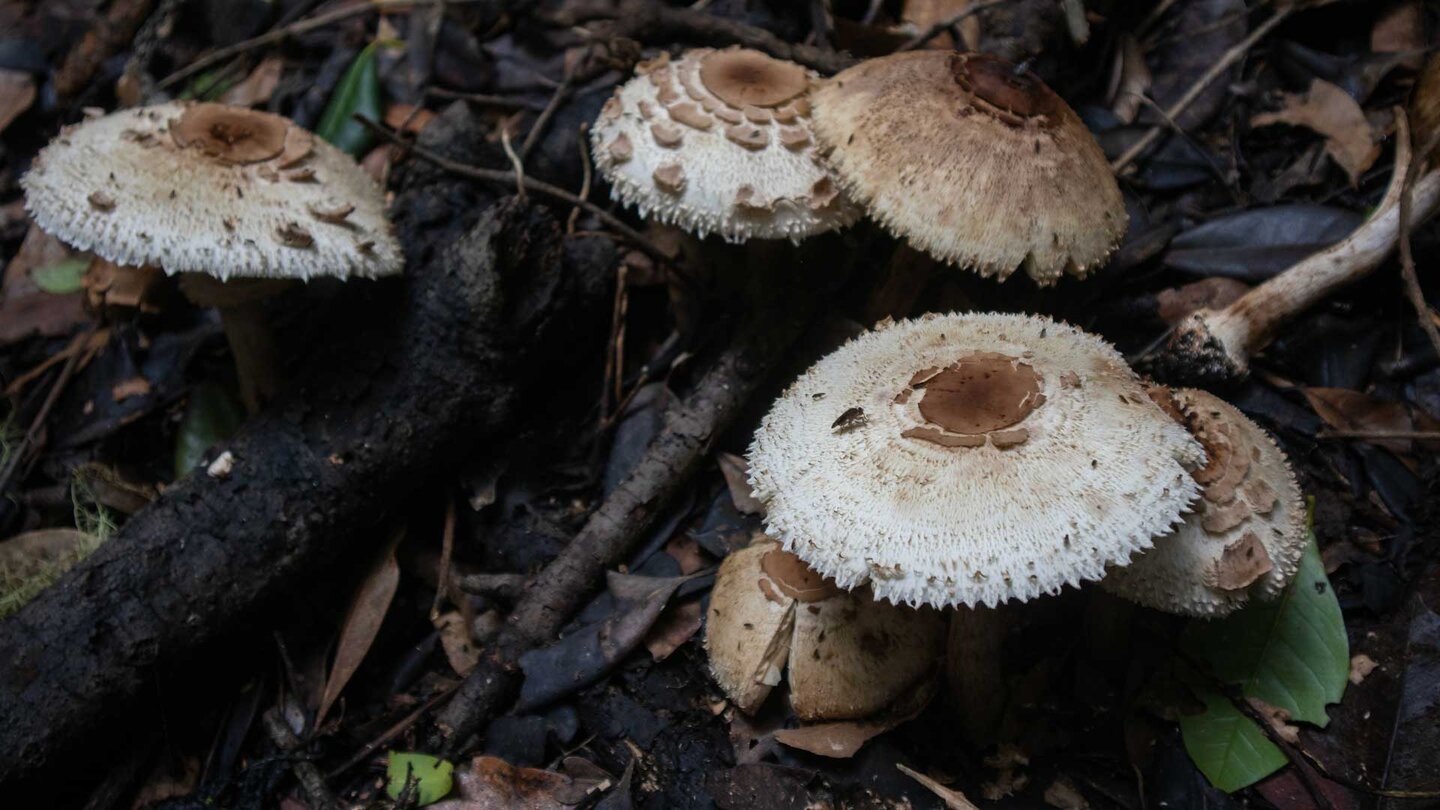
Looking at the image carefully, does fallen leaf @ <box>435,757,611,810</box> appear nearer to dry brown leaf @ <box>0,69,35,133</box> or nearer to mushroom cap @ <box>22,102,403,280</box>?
mushroom cap @ <box>22,102,403,280</box>

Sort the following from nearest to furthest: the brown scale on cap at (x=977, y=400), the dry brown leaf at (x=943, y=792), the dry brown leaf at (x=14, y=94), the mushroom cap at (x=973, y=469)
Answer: the mushroom cap at (x=973, y=469) < the brown scale on cap at (x=977, y=400) < the dry brown leaf at (x=943, y=792) < the dry brown leaf at (x=14, y=94)

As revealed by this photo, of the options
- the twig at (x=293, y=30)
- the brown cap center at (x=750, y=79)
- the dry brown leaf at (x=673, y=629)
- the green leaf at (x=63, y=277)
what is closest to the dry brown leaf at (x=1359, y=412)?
the brown cap center at (x=750, y=79)

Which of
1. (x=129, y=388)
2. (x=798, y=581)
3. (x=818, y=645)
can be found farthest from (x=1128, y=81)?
(x=129, y=388)

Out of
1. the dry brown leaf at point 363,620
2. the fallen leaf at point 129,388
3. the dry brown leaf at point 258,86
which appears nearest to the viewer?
the dry brown leaf at point 363,620

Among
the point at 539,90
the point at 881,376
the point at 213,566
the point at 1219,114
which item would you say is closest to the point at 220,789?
the point at 213,566

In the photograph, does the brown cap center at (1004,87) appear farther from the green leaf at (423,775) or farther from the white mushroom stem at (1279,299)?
the green leaf at (423,775)

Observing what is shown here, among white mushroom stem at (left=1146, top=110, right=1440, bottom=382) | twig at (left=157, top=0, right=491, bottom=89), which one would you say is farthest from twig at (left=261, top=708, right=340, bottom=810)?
twig at (left=157, top=0, right=491, bottom=89)
